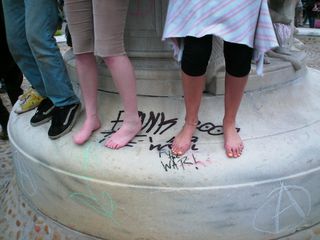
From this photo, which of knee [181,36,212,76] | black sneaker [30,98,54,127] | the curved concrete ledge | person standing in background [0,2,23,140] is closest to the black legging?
knee [181,36,212,76]

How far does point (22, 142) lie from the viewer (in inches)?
108

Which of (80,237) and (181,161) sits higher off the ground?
(181,161)

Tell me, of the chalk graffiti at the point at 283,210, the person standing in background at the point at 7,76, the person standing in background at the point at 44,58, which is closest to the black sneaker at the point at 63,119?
the person standing in background at the point at 44,58

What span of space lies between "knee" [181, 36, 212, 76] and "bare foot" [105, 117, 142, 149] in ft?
1.40

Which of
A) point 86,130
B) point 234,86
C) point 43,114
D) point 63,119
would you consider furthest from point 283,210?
point 43,114

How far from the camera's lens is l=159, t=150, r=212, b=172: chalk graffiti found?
2291 millimetres

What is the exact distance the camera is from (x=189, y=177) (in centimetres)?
226

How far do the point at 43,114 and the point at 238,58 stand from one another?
4.18 ft

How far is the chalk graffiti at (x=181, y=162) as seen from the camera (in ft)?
7.52

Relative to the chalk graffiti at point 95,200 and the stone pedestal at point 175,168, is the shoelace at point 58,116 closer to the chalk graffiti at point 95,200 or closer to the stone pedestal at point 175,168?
the stone pedestal at point 175,168

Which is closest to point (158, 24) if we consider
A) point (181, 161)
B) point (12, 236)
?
point (181, 161)

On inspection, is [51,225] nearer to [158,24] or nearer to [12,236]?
[12,236]

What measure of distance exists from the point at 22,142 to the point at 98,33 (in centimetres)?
92

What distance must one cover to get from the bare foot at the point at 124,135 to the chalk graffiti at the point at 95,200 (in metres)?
0.14
